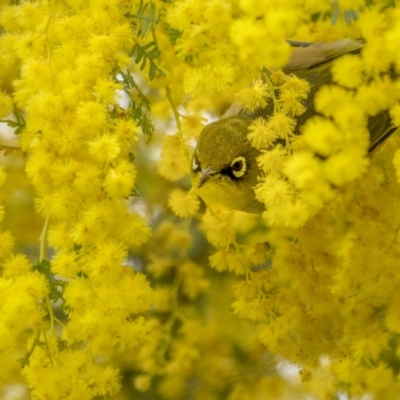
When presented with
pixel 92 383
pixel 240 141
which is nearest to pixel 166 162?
pixel 240 141

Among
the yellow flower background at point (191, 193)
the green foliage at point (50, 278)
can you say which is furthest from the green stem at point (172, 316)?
the green foliage at point (50, 278)

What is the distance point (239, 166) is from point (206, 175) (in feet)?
0.08

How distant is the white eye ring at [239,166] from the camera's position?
54cm

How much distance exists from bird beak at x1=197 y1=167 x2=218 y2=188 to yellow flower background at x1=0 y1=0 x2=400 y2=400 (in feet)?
0.14

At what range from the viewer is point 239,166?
542mm

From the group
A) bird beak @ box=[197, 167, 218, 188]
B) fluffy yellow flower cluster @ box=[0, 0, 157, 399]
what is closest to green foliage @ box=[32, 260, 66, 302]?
fluffy yellow flower cluster @ box=[0, 0, 157, 399]

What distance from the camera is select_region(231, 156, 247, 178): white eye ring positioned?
0.54 metres

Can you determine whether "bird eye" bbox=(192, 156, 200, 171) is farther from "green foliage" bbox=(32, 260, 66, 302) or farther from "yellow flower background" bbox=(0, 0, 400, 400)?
"green foliage" bbox=(32, 260, 66, 302)

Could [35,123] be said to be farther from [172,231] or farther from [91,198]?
[172,231]

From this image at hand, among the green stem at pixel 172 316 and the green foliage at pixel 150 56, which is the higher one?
the green foliage at pixel 150 56

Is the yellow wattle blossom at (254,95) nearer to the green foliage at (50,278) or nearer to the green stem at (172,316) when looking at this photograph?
the green foliage at (50,278)

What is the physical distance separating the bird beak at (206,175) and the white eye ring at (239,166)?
0.05ft

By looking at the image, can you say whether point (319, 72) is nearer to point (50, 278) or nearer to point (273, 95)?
point (273, 95)

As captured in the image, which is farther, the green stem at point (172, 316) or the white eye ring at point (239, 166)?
the green stem at point (172, 316)
